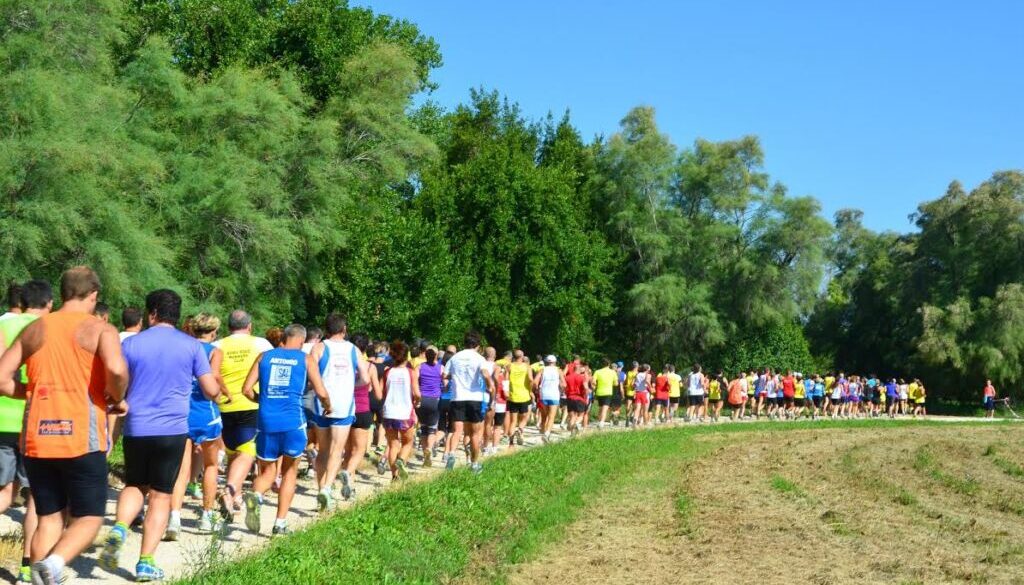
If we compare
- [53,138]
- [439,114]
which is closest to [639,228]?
[439,114]

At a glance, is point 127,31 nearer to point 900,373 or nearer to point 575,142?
point 575,142

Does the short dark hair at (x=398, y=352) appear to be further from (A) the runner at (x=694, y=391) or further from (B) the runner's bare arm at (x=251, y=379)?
(A) the runner at (x=694, y=391)

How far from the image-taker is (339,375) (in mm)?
11711

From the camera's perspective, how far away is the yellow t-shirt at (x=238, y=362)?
35.4 feet

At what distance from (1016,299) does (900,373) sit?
455 inches

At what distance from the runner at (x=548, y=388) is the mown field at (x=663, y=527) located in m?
1.39

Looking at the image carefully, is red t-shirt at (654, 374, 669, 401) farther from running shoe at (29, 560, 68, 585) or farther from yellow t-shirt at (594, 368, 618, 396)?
running shoe at (29, 560, 68, 585)

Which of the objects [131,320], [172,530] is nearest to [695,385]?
[131,320]

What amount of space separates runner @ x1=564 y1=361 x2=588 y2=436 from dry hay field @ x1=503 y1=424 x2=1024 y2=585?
321cm

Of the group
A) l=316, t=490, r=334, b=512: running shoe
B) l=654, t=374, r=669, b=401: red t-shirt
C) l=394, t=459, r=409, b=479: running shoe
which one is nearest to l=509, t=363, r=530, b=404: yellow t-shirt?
l=394, t=459, r=409, b=479: running shoe

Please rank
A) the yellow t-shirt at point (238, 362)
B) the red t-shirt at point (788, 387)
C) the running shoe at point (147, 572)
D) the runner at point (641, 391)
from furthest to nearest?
the red t-shirt at point (788, 387), the runner at point (641, 391), the yellow t-shirt at point (238, 362), the running shoe at point (147, 572)

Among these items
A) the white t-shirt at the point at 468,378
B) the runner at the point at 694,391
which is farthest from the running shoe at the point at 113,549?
the runner at the point at 694,391

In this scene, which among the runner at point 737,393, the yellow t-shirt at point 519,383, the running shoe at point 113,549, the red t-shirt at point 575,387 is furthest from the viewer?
the runner at point 737,393

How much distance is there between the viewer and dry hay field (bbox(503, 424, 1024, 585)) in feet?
35.5
